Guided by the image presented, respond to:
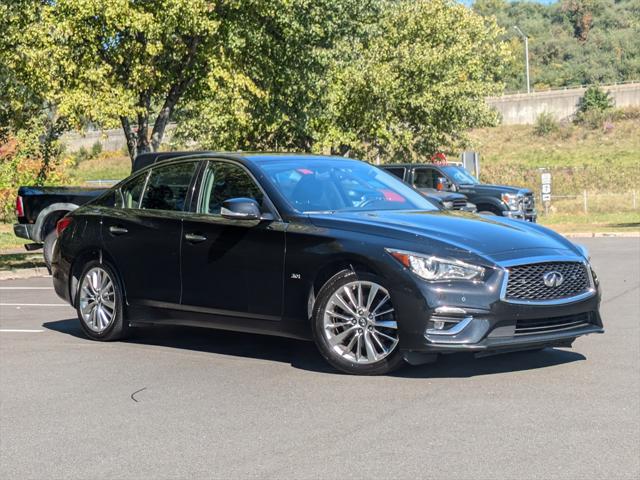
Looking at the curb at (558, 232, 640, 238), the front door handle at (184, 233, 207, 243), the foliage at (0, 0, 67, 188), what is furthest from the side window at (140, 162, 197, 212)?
the curb at (558, 232, 640, 238)

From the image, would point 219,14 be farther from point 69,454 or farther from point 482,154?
point 482,154

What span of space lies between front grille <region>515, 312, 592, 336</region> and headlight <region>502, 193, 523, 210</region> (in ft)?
67.5

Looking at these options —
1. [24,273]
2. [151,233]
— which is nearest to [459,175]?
[24,273]

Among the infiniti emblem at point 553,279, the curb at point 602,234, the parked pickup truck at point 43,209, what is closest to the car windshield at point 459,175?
the curb at point 602,234

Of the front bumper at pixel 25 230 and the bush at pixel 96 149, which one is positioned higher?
the bush at pixel 96 149

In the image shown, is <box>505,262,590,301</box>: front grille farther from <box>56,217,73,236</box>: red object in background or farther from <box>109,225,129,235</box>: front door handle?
<box>56,217,73,236</box>: red object in background

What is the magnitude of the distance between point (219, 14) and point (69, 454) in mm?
17732

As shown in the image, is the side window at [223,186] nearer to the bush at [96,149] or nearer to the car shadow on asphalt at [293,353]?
the car shadow on asphalt at [293,353]

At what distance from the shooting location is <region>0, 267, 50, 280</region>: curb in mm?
18214

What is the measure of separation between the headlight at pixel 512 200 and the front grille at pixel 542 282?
67.6 feet

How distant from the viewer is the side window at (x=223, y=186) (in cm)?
923

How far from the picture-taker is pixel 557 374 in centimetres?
824

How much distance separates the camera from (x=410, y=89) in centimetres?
4325

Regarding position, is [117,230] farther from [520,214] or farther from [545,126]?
[545,126]
